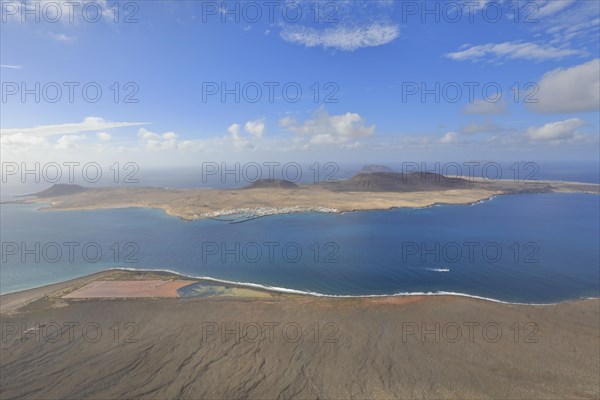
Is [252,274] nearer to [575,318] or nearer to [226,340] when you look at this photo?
[226,340]

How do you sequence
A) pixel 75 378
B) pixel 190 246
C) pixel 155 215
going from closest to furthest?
pixel 75 378
pixel 190 246
pixel 155 215

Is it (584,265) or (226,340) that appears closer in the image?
(226,340)

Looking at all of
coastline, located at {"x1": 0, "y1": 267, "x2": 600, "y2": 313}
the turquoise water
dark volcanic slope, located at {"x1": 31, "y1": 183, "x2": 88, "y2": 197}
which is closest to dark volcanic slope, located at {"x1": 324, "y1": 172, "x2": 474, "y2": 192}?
the turquoise water

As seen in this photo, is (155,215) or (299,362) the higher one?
(155,215)

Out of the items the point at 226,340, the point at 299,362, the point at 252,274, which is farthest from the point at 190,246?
the point at 299,362

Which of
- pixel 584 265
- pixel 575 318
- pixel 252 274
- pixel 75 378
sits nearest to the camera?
pixel 75 378

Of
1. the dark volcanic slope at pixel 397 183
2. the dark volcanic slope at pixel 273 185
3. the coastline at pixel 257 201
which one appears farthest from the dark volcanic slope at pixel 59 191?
the dark volcanic slope at pixel 397 183

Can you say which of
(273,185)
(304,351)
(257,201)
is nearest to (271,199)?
(257,201)
